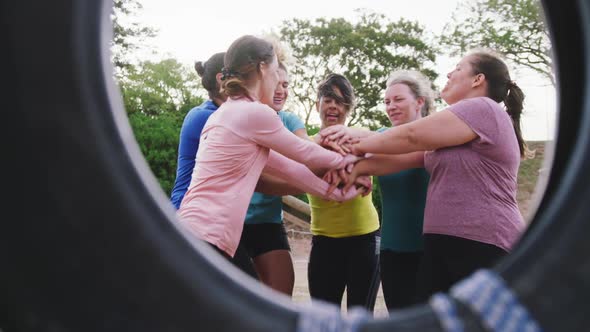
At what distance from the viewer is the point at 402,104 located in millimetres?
2965

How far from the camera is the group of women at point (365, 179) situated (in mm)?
2156

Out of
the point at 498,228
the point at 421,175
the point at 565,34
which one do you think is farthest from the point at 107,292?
the point at 421,175

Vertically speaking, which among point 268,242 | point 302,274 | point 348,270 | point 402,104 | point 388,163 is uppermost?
point 402,104

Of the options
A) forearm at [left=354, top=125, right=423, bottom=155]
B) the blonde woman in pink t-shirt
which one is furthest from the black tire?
forearm at [left=354, top=125, right=423, bottom=155]

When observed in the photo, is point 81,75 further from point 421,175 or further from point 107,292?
point 421,175

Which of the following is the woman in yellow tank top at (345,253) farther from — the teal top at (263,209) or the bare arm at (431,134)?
the bare arm at (431,134)

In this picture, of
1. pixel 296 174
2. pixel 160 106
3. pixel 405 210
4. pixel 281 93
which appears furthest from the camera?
pixel 160 106

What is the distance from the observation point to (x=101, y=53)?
0.92 m

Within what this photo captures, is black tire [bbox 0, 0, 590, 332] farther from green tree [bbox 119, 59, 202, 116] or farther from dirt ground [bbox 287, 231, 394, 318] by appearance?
green tree [bbox 119, 59, 202, 116]

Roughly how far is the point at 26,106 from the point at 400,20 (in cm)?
2582

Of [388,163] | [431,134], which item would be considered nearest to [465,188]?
[431,134]

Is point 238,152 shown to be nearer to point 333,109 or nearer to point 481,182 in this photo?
point 481,182

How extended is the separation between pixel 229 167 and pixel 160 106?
13.2 m

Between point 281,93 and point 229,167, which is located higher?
point 281,93
